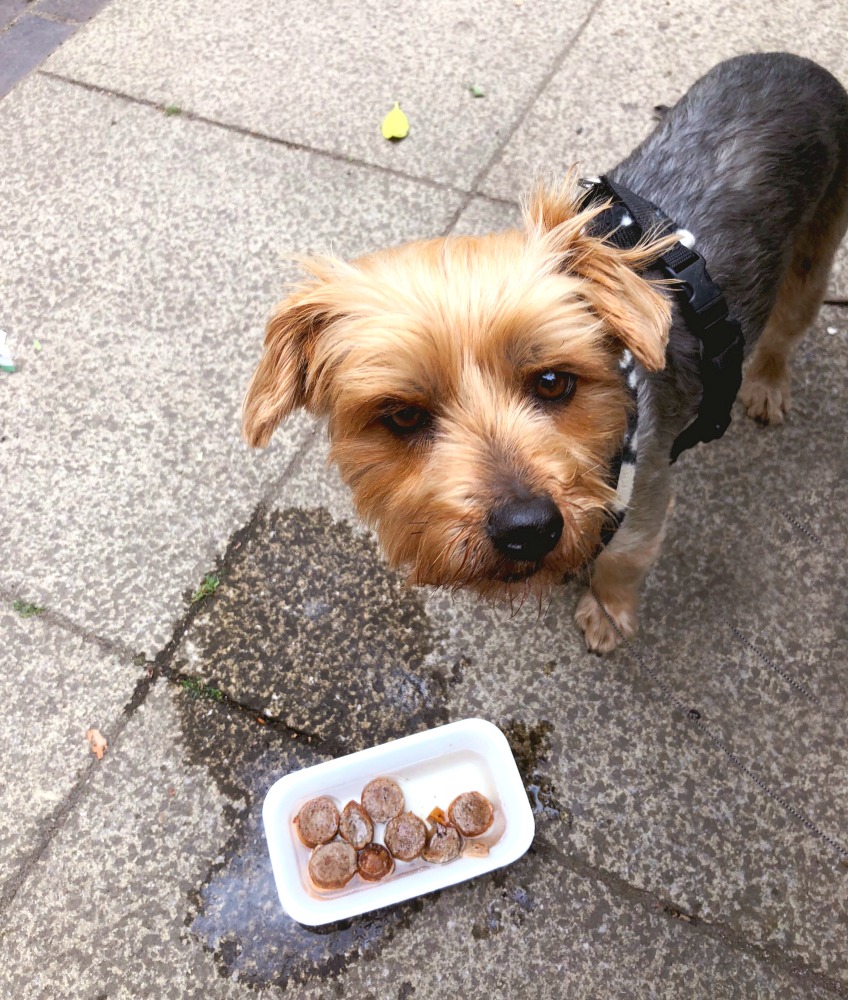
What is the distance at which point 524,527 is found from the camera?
1975mm

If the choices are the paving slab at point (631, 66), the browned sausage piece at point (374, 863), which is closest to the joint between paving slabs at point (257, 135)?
the paving slab at point (631, 66)

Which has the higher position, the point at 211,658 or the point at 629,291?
the point at 629,291

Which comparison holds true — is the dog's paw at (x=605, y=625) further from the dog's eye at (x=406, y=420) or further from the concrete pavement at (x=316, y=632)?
the dog's eye at (x=406, y=420)

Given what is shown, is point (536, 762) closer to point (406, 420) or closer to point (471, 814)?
point (471, 814)

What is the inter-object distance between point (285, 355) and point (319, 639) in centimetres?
146

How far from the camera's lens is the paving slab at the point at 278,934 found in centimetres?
263

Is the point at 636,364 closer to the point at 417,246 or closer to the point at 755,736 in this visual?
the point at 417,246

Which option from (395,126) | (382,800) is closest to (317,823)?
(382,800)

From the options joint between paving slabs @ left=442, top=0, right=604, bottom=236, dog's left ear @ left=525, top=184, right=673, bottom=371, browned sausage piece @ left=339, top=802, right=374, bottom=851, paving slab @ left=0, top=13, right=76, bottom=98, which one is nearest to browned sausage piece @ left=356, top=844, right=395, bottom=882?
browned sausage piece @ left=339, top=802, right=374, bottom=851

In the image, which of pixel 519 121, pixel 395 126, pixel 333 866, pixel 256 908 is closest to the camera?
pixel 333 866

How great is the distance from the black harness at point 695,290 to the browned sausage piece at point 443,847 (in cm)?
180

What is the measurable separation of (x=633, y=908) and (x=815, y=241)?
115 inches

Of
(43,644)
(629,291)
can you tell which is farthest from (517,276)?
(43,644)

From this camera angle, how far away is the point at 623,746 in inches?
118
